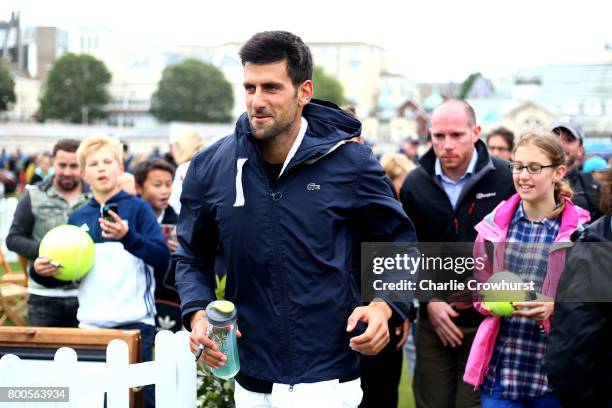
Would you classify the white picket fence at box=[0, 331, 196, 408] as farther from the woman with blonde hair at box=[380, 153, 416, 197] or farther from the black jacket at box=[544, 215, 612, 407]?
the woman with blonde hair at box=[380, 153, 416, 197]

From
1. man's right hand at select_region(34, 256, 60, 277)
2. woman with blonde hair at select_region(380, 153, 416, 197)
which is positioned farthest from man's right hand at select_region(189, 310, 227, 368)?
woman with blonde hair at select_region(380, 153, 416, 197)

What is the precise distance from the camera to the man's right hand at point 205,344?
3594mm

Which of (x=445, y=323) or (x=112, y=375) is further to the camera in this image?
(x=445, y=323)

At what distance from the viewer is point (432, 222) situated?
552 cm

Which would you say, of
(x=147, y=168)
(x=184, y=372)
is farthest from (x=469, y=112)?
(x=147, y=168)

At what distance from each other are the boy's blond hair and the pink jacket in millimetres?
2492

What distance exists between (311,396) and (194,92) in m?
117

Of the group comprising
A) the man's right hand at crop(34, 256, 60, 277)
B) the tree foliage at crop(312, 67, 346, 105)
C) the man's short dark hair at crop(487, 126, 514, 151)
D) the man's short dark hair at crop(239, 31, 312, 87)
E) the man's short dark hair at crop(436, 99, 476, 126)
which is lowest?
the man's right hand at crop(34, 256, 60, 277)

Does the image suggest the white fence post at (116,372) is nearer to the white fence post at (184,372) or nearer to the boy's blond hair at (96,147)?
the white fence post at (184,372)

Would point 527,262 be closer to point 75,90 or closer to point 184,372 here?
point 184,372

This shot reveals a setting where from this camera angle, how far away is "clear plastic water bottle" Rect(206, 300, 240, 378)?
3564 mm

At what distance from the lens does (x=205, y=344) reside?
3.60 meters

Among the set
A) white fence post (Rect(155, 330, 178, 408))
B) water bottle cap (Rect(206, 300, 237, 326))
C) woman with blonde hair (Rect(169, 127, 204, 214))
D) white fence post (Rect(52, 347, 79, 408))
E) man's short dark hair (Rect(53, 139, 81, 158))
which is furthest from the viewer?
woman with blonde hair (Rect(169, 127, 204, 214))

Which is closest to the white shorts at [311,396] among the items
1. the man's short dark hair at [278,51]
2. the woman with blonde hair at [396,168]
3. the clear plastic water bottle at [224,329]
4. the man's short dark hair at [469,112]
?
the clear plastic water bottle at [224,329]
